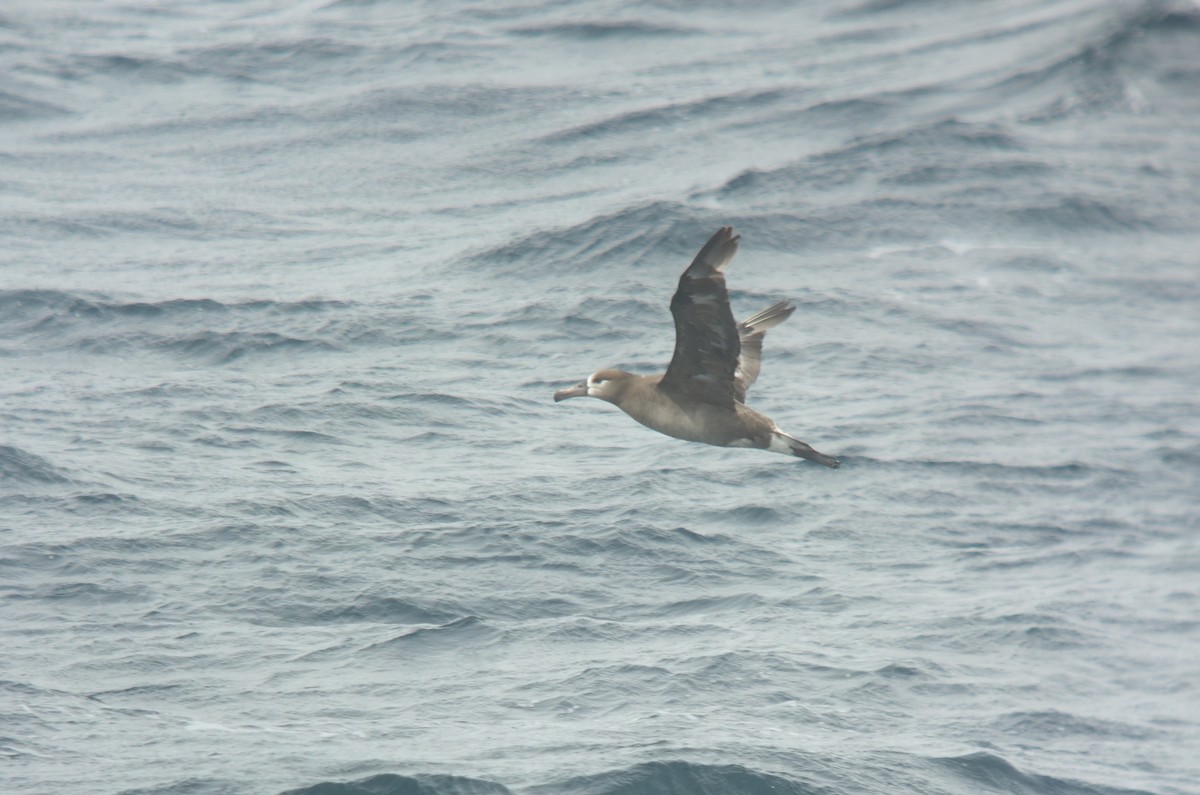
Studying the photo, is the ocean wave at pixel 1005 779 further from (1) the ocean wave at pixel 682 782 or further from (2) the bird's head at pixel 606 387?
(2) the bird's head at pixel 606 387

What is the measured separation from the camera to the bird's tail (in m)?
12.9

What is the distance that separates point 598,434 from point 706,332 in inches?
421

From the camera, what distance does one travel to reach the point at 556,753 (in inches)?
612

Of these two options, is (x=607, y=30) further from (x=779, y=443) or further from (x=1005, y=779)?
(x=779, y=443)

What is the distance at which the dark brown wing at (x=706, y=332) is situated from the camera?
36.9 ft

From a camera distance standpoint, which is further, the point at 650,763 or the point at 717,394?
the point at 650,763

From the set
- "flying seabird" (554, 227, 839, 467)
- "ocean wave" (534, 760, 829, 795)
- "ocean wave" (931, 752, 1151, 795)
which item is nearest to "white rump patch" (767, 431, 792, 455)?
"flying seabird" (554, 227, 839, 467)

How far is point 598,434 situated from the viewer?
22.9 meters

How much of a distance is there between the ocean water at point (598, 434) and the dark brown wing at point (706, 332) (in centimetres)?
418

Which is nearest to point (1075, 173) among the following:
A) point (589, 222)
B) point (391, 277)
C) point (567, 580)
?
point (589, 222)

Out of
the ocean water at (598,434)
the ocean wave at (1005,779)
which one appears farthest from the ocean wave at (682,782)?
the ocean wave at (1005,779)

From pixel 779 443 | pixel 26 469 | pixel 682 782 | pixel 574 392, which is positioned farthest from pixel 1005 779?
pixel 26 469

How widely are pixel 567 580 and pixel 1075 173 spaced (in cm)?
1745

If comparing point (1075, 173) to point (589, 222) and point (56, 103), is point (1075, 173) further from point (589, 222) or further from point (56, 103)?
point (56, 103)
